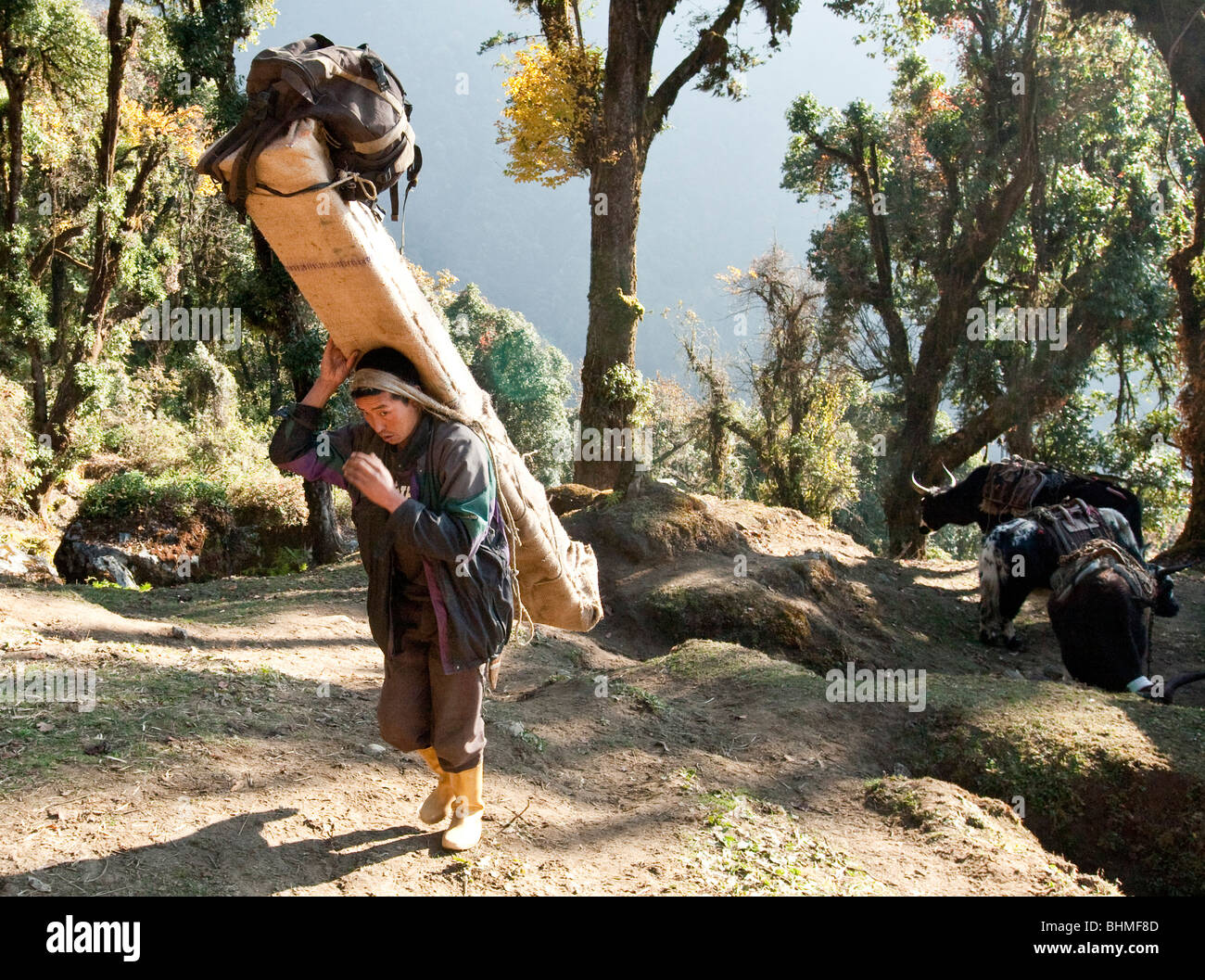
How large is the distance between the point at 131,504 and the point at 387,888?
42.3 feet

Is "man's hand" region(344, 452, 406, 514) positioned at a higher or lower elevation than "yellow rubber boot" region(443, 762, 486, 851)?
higher

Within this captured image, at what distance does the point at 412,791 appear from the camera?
13.1ft

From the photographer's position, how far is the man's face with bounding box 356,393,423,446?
3238 millimetres

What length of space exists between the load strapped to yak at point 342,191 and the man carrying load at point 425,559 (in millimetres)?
142

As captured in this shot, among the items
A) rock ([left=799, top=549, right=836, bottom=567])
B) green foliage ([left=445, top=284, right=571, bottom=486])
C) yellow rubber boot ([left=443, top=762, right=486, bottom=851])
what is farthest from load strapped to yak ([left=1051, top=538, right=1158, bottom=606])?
green foliage ([left=445, top=284, right=571, bottom=486])

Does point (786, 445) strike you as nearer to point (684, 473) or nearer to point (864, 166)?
point (864, 166)

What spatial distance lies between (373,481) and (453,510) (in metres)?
0.30

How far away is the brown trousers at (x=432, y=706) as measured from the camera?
130 inches

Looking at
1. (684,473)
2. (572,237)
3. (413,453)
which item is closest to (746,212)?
(572,237)

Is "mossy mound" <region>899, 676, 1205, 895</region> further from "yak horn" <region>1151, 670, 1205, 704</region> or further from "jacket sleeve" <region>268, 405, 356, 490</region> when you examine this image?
"jacket sleeve" <region>268, 405, 356, 490</region>

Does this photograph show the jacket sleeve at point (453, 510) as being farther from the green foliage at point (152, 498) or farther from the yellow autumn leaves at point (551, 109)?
the green foliage at point (152, 498)

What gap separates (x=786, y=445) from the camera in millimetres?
17609

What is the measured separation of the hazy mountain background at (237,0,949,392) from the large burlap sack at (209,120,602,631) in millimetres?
109556

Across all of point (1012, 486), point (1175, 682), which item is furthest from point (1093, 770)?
point (1012, 486)
